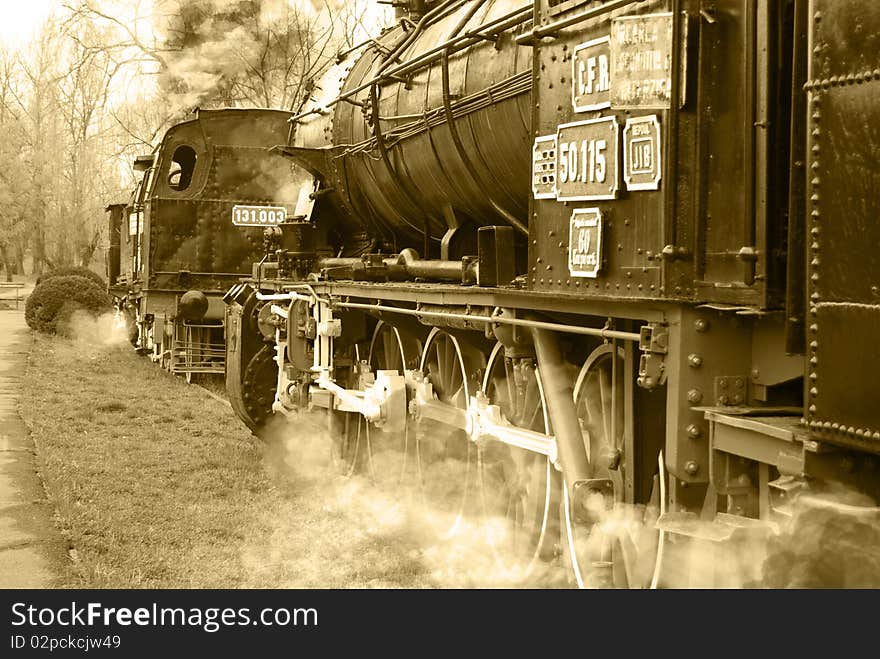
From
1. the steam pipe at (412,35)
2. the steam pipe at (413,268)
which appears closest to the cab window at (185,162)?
the steam pipe at (413,268)

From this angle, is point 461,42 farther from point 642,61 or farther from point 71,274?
point 71,274

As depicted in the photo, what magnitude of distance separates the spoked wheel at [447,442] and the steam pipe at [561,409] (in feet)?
5.37

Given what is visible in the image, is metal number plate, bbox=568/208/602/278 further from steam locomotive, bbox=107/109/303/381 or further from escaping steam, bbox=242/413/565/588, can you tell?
steam locomotive, bbox=107/109/303/381

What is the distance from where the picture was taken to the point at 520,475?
5645 millimetres

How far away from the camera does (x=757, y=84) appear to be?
3.27 metres

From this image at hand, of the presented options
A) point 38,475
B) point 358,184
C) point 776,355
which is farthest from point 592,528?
point 38,475

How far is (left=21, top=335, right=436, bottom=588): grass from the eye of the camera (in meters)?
5.66

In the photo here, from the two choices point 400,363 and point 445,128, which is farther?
point 400,363

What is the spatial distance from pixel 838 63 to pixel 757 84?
1.53 ft

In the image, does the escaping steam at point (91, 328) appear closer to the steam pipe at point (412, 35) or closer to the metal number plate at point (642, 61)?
the steam pipe at point (412, 35)

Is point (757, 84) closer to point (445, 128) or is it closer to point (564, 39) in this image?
point (564, 39)

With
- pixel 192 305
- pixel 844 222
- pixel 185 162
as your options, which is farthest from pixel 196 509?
pixel 185 162

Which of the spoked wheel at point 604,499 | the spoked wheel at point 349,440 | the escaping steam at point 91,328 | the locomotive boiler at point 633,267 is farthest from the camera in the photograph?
the escaping steam at point 91,328

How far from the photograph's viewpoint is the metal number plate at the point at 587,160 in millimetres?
3869
